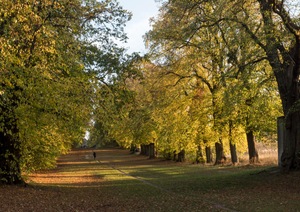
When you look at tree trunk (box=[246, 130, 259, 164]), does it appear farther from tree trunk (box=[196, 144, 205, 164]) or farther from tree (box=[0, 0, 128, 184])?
tree (box=[0, 0, 128, 184])

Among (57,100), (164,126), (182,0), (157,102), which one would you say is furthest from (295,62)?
(164,126)

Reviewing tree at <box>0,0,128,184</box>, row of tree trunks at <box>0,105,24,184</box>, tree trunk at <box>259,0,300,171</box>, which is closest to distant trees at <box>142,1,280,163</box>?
tree trunk at <box>259,0,300,171</box>

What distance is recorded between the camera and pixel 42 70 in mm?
13906

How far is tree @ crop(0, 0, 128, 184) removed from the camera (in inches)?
470

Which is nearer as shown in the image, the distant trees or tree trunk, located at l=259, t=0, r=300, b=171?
tree trunk, located at l=259, t=0, r=300, b=171

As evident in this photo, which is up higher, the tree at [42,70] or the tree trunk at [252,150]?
the tree at [42,70]

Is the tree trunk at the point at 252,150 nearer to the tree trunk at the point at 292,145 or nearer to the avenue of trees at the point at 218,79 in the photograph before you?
the avenue of trees at the point at 218,79

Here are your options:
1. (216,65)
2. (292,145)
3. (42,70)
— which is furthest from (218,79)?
(42,70)

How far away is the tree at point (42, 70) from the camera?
1194cm

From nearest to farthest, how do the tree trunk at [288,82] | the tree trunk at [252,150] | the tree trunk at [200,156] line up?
the tree trunk at [288,82] < the tree trunk at [252,150] < the tree trunk at [200,156]

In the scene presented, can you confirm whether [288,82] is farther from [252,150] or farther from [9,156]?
[9,156]

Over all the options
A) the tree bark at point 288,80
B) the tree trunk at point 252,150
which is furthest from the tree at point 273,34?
the tree trunk at point 252,150

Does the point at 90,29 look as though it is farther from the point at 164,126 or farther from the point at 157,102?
the point at 164,126

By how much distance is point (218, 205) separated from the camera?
12.9 m
